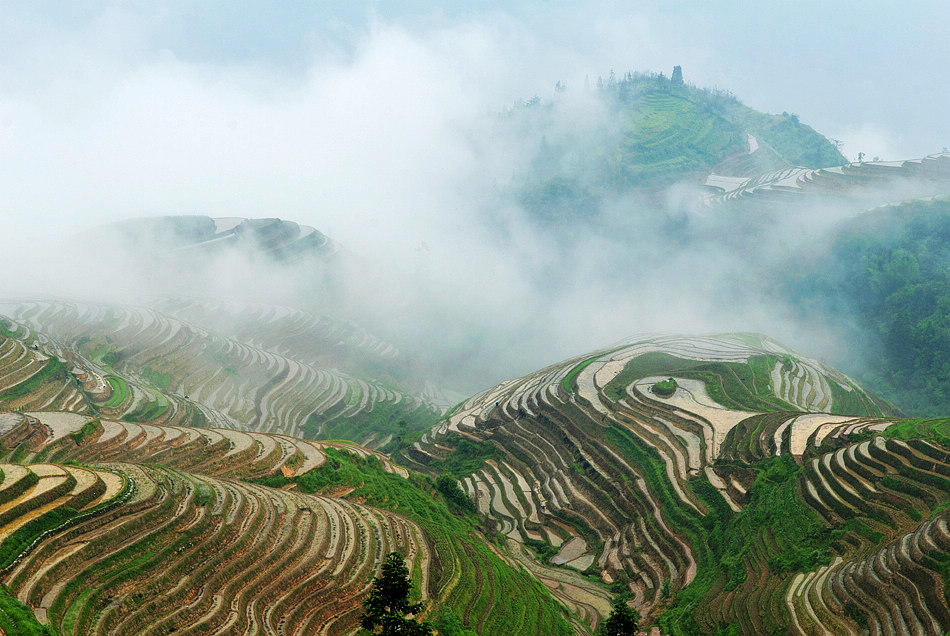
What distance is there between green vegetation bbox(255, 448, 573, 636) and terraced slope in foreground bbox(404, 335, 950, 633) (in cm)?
248

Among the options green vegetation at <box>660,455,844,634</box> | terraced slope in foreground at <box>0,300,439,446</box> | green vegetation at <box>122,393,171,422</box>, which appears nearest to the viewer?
green vegetation at <box>660,455,844,634</box>

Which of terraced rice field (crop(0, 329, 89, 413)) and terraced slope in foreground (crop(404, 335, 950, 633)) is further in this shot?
terraced rice field (crop(0, 329, 89, 413))

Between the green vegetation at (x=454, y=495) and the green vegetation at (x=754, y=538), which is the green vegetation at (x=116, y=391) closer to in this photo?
the green vegetation at (x=454, y=495)

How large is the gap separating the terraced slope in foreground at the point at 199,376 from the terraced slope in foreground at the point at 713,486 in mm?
10529

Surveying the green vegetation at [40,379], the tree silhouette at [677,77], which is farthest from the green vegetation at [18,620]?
the tree silhouette at [677,77]

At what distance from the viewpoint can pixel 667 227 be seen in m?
104

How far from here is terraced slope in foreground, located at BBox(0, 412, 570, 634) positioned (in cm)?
1833

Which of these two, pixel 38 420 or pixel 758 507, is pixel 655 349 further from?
pixel 38 420

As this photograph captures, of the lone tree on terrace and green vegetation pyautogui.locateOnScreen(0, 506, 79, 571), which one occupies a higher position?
the lone tree on terrace

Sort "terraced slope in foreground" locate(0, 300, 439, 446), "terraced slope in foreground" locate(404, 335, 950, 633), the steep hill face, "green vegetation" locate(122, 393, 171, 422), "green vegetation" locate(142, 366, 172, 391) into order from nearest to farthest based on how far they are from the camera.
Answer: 1. "terraced slope in foreground" locate(404, 335, 950, 633)
2. "green vegetation" locate(122, 393, 171, 422)
3. "terraced slope in foreground" locate(0, 300, 439, 446)
4. "green vegetation" locate(142, 366, 172, 391)
5. the steep hill face

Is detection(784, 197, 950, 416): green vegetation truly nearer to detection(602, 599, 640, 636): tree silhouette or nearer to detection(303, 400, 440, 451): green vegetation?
detection(303, 400, 440, 451): green vegetation

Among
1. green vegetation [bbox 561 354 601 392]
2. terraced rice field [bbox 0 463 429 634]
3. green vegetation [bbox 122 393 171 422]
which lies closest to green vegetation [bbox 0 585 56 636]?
terraced rice field [bbox 0 463 429 634]

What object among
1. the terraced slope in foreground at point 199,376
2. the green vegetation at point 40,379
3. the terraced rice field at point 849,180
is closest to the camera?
the green vegetation at point 40,379

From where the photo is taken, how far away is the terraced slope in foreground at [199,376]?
45062 mm
